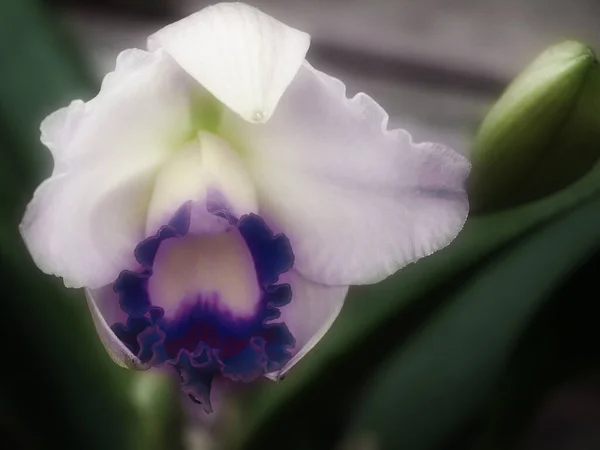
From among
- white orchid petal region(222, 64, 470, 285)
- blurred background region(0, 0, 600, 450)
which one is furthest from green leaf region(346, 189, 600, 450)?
white orchid petal region(222, 64, 470, 285)

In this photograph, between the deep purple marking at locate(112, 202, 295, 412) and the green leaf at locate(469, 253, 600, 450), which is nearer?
the deep purple marking at locate(112, 202, 295, 412)

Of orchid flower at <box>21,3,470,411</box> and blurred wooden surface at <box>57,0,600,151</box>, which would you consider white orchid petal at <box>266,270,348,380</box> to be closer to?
orchid flower at <box>21,3,470,411</box>

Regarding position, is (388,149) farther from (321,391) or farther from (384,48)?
(384,48)

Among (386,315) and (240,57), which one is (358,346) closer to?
(386,315)

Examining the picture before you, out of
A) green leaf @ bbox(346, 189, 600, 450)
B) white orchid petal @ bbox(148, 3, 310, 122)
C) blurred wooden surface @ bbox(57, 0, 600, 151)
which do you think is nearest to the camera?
white orchid petal @ bbox(148, 3, 310, 122)

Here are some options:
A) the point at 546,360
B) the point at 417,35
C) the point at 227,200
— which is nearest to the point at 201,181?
the point at 227,200

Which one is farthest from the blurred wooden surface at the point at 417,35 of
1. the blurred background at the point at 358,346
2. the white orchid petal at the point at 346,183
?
the white orchid petal at the point at 346,183
